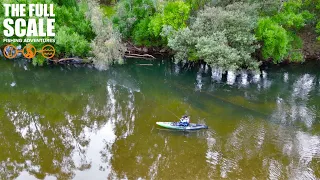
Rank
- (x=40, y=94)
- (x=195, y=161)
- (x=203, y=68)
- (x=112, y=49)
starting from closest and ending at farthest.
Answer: (x=195, y=161) < (x=40, y=94) < (x=112, y=49) < (x=203, y=68)

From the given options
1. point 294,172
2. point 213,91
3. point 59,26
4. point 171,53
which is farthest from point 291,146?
point 59,26

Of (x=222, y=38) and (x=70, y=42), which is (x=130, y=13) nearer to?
(x=70, y=42)

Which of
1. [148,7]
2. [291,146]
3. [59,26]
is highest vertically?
[148,7]

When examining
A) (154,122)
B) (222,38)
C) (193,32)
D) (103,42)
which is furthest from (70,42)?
(222,38)

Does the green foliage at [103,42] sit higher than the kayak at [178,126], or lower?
higher

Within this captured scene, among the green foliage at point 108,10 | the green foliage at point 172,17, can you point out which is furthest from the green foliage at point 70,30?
the green foliage at point 172,17

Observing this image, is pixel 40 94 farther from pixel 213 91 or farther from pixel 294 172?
pixel 294 172

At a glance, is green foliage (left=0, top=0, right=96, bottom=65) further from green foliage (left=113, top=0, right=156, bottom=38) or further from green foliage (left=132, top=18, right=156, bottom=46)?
green foliage (left=132, top=18, right=156, bottom=46)

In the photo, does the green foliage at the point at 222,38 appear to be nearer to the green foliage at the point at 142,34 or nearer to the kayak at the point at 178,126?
the green foliage at the point at 142,34
